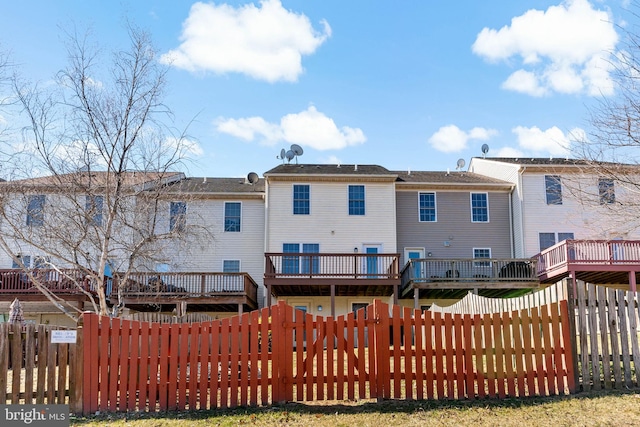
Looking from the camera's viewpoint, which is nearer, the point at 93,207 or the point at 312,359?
the point at 312,359

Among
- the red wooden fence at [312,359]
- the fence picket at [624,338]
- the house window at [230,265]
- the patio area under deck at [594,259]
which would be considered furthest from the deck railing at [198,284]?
the fence picket at [624,338]

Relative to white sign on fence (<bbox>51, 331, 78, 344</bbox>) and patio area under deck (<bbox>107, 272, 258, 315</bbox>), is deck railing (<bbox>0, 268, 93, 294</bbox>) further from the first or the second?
white sign on fence (<bbox>51, 331, 78, 344</bbox>)

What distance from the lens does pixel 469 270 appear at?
2200 centimetres

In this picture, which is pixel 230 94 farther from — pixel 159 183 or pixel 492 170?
pixel 492 170

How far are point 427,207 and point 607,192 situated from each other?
15.6 meters

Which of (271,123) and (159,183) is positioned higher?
(271,123)

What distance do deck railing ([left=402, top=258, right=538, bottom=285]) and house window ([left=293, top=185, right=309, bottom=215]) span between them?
505 centimetres

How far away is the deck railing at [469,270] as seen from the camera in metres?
20.8

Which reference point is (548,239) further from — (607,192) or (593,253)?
(607,192)

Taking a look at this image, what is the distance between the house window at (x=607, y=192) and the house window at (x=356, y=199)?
14.5m

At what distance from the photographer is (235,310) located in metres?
22.9

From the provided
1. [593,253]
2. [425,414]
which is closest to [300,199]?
[593,253]

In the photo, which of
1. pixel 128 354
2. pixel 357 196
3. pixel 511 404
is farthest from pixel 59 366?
pixel 357 196

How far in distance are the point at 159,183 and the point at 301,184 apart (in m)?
13.5
